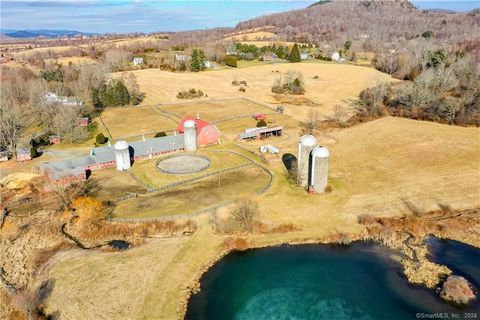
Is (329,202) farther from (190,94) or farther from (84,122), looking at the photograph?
(190,94)

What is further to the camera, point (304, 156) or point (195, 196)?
point (304, 156)

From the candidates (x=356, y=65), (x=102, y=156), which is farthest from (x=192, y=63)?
(x=102, y=156)

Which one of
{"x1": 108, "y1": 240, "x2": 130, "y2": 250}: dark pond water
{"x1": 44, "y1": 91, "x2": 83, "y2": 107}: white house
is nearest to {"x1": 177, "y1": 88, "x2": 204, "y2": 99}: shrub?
{"x1": 44, "y1": 91, "x2": 83, "y2": 107}: white house

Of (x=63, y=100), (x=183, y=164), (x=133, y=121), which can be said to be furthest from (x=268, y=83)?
(x=183, y=164)

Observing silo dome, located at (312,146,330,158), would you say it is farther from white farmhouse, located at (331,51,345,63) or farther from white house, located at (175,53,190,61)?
white farmhouse, located at (331,51,345,63)

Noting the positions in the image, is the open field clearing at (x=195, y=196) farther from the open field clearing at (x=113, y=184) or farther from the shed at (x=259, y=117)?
the shed at (x=259, y=117)

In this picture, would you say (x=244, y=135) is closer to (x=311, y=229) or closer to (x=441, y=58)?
(x=311, y=229)

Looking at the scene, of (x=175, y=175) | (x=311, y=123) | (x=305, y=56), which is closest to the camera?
(x=175, y=175)
